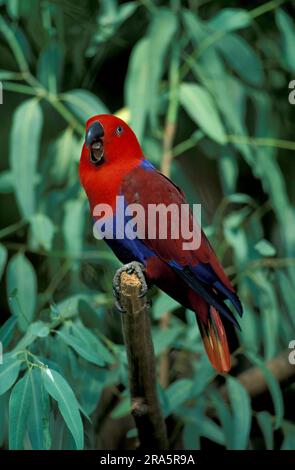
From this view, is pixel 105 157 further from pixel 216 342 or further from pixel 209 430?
pixel 209 430

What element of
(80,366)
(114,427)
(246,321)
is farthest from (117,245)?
(114,427)

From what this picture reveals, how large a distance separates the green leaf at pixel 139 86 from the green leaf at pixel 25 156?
0.71 ft

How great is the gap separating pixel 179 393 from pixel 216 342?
0.40 m

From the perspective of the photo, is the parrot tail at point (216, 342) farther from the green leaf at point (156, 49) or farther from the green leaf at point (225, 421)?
the green leaf at point (156, 49)

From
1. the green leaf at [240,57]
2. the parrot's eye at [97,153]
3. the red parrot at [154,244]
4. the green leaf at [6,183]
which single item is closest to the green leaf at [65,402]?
the red parrot at [154,244]

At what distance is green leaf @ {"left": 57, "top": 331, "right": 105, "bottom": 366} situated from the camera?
1.37m

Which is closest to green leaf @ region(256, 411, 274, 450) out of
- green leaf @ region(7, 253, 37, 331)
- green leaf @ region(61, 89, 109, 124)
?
green leaf @ region(7, 253, 37, 331)

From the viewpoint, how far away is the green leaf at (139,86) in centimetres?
196

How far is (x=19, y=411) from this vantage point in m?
1.27

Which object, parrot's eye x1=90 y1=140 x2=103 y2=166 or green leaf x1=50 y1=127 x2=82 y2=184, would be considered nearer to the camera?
parrot's eye x1=90 y1=140 x2=103 y2=166

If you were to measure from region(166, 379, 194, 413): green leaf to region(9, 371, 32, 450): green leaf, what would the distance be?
583 mm

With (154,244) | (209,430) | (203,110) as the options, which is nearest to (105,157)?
(154,244)

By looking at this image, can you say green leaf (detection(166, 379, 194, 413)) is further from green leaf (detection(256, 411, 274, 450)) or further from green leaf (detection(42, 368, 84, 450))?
green leaf (detection(42, 368, 84, 450))

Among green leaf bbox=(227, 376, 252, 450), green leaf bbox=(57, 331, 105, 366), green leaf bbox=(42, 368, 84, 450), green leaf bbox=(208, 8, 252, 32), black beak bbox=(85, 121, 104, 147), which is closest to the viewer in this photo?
green leaf bbox=(42, 368, 84, 450)
